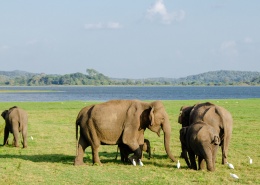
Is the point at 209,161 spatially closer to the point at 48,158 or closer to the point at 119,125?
the point at 119,125

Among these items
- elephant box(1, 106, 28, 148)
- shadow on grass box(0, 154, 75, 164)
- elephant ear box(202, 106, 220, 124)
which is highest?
elephant ear box(202, 106, 220, 124)

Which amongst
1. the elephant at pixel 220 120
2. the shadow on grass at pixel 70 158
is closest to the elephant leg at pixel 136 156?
the shadow on grass at pixel 70 158

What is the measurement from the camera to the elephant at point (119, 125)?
15.2m

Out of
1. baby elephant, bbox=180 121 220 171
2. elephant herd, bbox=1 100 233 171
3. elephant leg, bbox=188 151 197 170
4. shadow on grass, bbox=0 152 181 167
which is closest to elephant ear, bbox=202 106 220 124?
elephant herd, bbox=1 100 233 171

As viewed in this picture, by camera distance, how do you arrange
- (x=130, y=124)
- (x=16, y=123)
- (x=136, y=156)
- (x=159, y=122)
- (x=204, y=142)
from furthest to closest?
(x=16, y=123)
(x=159, y=122)
(x=130, y=124)
(x=136, y=156)
(x=204, y=142)

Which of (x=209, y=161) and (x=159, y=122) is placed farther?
(x=159, y=122)

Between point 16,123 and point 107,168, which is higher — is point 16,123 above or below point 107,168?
above

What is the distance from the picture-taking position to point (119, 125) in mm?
15359

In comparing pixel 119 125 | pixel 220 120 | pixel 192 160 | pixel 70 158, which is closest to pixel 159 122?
pixel 119 125

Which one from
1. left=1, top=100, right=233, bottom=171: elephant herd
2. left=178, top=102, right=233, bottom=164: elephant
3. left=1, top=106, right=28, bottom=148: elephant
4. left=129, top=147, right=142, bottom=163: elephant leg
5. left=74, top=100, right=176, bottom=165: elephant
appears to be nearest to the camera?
left=178, top=102, right=233, bottom=164: elephant

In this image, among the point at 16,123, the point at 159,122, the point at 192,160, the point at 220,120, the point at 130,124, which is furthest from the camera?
the point at 16,123

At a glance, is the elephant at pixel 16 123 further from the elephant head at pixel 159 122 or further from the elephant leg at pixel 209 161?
the elephant leg at pixel 209 161

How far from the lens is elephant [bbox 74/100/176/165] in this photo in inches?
599

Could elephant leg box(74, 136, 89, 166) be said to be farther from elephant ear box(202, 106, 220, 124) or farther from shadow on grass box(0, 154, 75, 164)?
elephant ear box(202, 106, 220, 124)
